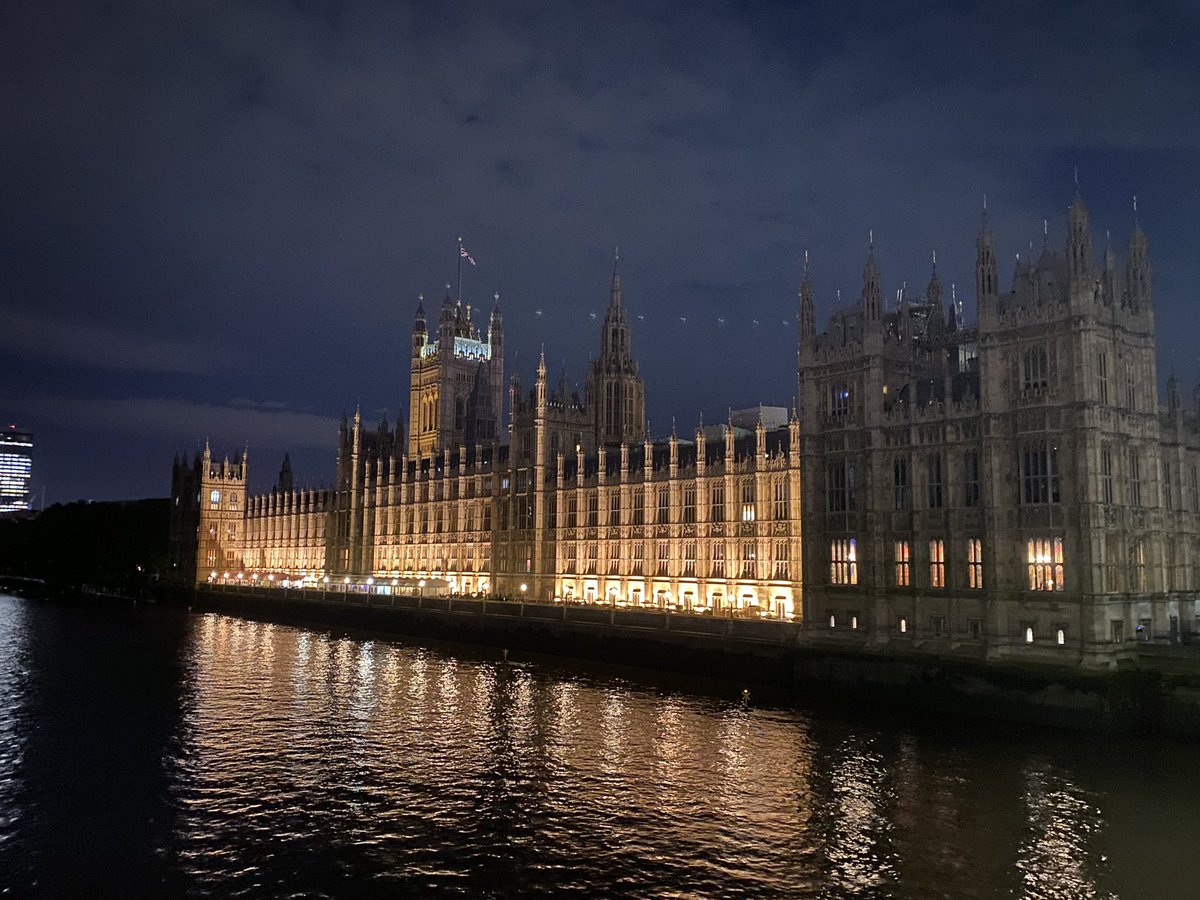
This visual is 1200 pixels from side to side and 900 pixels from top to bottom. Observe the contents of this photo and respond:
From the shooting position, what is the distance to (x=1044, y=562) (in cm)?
5284

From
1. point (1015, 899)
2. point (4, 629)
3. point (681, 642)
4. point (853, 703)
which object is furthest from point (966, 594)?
point (4, 629)

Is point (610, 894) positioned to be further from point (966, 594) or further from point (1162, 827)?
point (966, 594)

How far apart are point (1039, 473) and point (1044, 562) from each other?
497cm

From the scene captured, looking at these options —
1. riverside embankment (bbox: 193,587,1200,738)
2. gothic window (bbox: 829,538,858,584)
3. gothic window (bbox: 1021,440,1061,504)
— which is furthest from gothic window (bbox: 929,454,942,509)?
riverside embankment (bbox: 193,587,1200,738)

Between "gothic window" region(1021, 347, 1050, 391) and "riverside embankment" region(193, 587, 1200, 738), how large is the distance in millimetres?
15680

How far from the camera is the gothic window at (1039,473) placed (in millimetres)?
52719

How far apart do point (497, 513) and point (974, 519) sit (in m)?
69.7

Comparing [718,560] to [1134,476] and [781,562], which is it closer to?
[781,562]

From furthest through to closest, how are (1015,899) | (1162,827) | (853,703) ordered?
(853,703) < (1162,827) < (1015,899)

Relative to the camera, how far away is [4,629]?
101312 millimetres

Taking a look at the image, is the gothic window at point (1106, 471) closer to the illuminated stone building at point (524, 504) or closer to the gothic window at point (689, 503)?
the illuminated stone building at point (524, 504)

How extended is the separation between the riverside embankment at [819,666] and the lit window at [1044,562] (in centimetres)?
482

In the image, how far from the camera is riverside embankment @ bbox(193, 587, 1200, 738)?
1845 inches

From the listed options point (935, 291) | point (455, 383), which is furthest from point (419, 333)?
point (935, 291)
